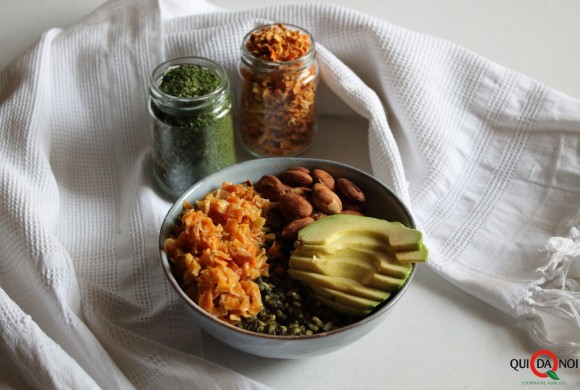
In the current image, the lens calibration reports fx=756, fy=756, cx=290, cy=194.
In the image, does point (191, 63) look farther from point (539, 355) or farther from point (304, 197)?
point (539, 355)

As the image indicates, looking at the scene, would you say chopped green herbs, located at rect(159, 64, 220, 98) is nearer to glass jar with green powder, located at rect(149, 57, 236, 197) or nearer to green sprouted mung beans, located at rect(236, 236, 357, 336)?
glass jar with green powder, located at rect(149, 57, 236, 197)

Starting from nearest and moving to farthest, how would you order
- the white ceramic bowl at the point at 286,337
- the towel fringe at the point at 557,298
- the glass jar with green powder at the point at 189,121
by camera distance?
the white ceramic bowl at the point at 286,337 → the towel fringe at the point at 557,298 → the glass jar with green powder at the point at 189,121

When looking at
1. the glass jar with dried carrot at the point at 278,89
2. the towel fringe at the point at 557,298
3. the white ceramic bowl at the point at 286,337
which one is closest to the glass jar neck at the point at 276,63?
the glass jar with dried carrot at the point at 278,89

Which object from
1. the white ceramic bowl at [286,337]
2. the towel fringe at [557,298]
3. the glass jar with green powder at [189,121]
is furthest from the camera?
the glass jar with green powder at [189,121]

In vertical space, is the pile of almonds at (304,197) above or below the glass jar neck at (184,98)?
below

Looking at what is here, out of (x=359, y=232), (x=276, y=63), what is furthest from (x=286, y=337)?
(x=276, y=63)

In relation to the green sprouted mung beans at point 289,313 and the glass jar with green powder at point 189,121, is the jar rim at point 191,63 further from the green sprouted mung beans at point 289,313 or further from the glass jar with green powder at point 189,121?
the green sprouted mung beans at point 289,313

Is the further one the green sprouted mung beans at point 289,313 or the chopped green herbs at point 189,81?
the chopped green herbs at point 189,81

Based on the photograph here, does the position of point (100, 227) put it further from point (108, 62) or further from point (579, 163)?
point (579, 163)
